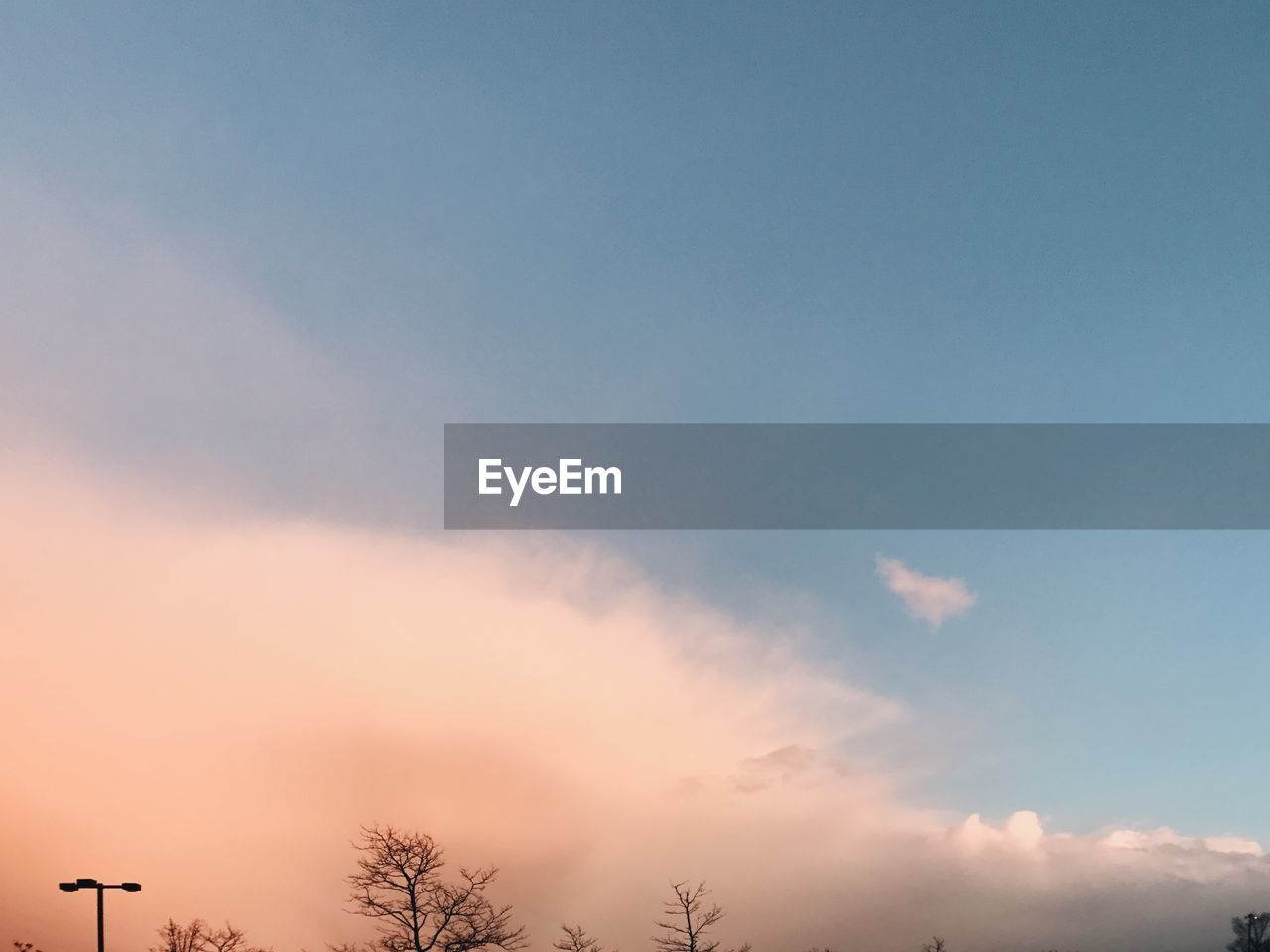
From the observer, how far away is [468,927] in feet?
159

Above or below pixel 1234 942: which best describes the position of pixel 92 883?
above

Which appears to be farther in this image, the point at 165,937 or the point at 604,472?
the point at 165,937

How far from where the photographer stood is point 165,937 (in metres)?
59.2

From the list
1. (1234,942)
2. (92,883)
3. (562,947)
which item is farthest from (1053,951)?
(92,883)

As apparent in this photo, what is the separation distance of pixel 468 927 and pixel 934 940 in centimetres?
6245

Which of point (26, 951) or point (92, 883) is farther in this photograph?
point (26, 951)

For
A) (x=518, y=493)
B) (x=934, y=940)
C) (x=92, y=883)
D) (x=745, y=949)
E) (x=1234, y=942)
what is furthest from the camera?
(x=1234, y=942)

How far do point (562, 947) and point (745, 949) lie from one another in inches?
433

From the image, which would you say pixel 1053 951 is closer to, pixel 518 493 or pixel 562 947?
pixel 562 947

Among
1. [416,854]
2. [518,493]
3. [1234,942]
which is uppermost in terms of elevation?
[518,493]

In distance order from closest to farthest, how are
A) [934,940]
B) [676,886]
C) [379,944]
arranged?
[379,944] < [676,886] < [934,940]

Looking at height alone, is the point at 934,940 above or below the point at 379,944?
below

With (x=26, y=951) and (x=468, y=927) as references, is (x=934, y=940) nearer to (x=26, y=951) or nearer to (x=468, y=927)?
(x=468, y=927)

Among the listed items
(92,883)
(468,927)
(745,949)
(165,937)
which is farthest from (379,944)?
(745,949)
